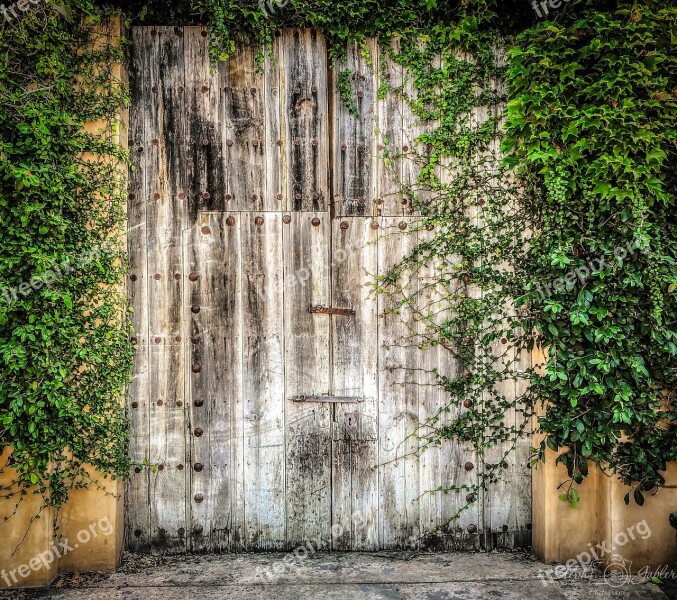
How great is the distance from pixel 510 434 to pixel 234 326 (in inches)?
72.3

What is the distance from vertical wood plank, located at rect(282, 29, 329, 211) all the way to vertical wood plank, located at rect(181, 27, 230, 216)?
16.7 inches

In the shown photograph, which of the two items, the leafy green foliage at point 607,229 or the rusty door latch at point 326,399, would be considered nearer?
the leafy green foliage at point 607,229

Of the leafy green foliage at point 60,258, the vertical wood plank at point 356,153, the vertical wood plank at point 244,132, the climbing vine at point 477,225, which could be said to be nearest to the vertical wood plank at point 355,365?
the vertical wood plank at point 356,153

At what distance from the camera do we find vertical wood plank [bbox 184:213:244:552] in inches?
110

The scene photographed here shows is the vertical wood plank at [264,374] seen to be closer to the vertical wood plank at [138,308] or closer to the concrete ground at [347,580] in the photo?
the concrete ground at [347,580]

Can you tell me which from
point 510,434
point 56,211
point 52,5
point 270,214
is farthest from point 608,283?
point 52,5

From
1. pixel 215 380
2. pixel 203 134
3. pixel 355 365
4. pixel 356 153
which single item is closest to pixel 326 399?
pixel 355 365

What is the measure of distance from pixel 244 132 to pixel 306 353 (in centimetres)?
143

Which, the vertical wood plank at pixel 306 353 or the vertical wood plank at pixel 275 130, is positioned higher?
the vertical wood plank at pixel 275 130

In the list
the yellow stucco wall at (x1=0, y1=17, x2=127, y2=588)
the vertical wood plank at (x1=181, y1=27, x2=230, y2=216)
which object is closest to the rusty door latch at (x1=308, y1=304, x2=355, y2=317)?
the vertical wood plank at (x1=181, y1=27, x2=230, y2=216)

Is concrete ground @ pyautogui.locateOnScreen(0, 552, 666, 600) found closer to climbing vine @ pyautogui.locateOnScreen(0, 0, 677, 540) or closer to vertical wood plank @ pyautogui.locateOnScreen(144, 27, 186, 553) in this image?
vertical wood plank @ pyautogui.locateOnScreen(144, 27, 186, 553)

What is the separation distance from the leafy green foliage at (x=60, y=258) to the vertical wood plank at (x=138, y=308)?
0.09 m

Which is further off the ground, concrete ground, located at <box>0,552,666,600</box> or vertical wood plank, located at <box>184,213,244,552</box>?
vertical wood plank, located at <box>184,213,244,552</box>

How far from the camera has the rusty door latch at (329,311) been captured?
282 centimetres
